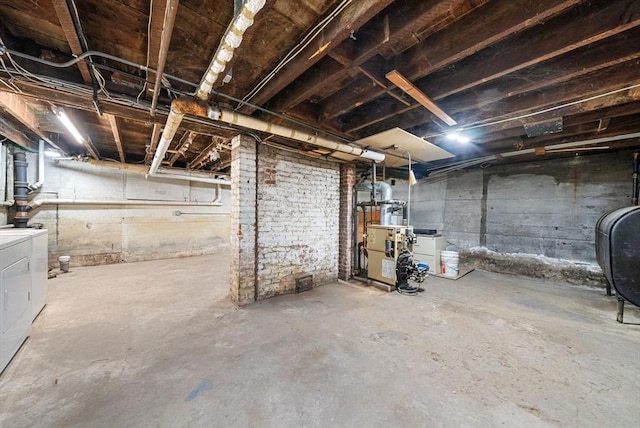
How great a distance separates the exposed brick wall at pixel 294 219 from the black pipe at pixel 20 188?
487 cm

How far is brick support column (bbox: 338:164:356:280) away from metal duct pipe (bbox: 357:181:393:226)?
0.29 metres

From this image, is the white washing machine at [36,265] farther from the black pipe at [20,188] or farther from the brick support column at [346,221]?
the brick support column at [346,221]

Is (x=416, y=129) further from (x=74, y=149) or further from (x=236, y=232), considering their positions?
(x=74, y=149)

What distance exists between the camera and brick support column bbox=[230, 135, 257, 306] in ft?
Result: 10.3

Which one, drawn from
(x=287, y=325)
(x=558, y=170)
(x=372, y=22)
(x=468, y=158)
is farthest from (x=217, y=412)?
(x=558, y=170)

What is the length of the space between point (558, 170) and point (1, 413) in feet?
25.7

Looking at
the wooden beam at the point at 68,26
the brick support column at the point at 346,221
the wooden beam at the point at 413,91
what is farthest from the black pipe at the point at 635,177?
the wooden beam at the point at 68,26

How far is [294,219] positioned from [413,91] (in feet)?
8.09

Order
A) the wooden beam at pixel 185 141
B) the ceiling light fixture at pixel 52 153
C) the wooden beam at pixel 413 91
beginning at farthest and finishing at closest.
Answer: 1. the ceiling light fixture at pixel 52 153
2. the wooden beam at pixel 185 141
3. the wooden beam at pixel 413 91

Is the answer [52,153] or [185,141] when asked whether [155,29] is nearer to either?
[185,141]

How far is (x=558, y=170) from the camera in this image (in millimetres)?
4574

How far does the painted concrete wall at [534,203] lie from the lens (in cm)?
419

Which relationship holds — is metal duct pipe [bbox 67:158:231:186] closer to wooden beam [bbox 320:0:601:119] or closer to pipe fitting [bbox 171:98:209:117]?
pipe fitting [bbox 171:98:209:117]

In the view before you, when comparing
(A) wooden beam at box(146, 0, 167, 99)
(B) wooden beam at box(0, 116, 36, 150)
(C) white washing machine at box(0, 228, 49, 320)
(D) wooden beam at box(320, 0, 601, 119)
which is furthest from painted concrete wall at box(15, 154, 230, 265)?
(D) wooden beam at box(320, 0, 601, 119)
